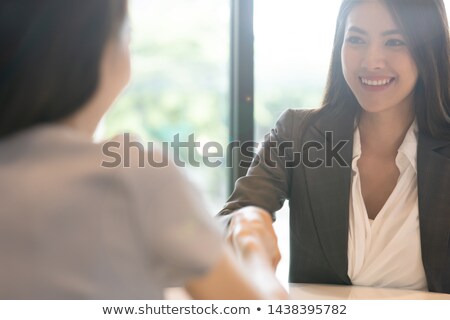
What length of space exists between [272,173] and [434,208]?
1.69 ft

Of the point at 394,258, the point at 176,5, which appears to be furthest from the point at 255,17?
the point at 394,258

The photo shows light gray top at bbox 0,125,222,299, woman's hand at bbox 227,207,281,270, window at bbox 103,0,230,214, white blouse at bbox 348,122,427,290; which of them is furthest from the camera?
window at bbox 103,0,230,214

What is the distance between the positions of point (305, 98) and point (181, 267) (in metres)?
2.55

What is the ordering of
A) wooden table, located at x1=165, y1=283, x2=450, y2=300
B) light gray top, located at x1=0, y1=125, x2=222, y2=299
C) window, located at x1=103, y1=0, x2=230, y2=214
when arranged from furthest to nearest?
window, located at x1=103, y1=0, x2=230, y2=214 → wooden table, located at x1=165, y1=283, x2=450, y2=300 → light gray top, located at x1=0, y1=125, x2=222, y2=299

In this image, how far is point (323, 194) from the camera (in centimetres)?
192

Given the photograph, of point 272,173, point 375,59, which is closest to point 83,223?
point 272,173

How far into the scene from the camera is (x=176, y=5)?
3.03 metres

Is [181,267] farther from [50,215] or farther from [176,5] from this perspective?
[176,5]

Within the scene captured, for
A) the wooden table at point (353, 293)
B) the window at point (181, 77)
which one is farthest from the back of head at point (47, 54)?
the window at point (181, 77)

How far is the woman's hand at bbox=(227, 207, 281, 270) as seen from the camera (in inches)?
52.3

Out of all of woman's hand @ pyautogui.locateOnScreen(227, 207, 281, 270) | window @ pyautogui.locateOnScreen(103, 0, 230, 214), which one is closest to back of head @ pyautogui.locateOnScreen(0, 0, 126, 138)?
woman's hand @ pyautogui.locateOnScreen(227, 207, 281, 270)

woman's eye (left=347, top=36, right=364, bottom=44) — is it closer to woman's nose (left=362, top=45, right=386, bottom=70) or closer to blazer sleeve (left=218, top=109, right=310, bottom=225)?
woman's nose (left=362, top=45, right=386, bottom=70)

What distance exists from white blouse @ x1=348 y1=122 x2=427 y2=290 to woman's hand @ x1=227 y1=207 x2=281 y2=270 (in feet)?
1.38

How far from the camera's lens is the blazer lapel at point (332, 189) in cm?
187
